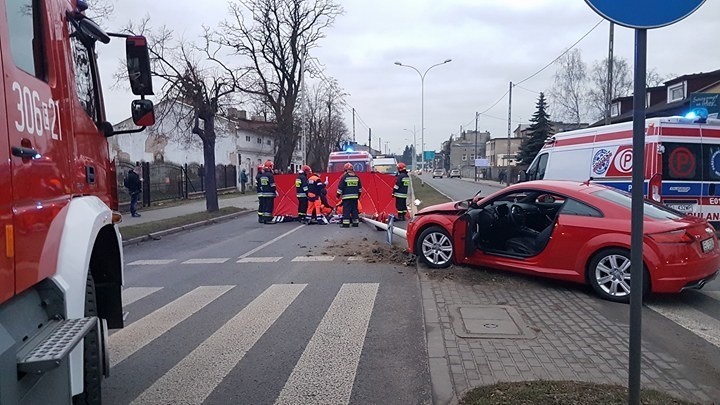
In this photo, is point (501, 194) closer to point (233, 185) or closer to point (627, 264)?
point (627, 264)

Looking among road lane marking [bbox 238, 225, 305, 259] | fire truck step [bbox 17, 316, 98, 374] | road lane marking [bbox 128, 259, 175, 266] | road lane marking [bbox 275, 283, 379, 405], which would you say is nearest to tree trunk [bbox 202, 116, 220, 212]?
road lane marking [bbox 238, 225, 305, 259]

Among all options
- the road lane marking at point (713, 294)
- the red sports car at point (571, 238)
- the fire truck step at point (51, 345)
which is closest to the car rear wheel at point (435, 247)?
the red sports car at point (571, 238)

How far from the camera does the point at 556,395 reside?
3668mm

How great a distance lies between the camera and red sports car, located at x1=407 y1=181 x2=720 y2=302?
20.1 ft

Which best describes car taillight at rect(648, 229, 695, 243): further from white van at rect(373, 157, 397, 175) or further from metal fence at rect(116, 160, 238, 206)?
white van at rect(373, 157, 397, 175)

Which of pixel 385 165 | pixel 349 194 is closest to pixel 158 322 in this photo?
pixel 349 194

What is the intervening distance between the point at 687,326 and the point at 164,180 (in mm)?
27338

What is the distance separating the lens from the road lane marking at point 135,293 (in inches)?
284

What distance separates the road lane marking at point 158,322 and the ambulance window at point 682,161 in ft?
29.3

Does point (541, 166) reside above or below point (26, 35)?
below

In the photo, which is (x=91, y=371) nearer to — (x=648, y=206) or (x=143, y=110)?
(x=143, y=110)

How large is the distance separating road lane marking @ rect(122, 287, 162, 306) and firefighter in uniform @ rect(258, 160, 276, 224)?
8.87 m

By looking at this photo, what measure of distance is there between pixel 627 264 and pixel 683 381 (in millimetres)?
2505

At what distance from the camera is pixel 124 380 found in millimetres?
4387
